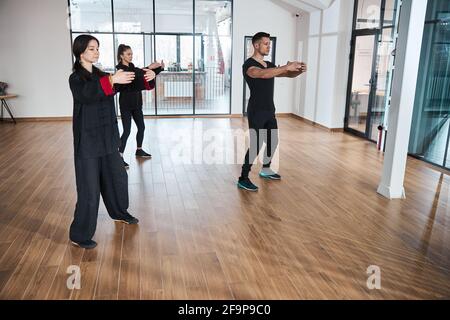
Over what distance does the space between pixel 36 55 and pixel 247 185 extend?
6747 millimetres

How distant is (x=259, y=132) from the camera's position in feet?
14.6

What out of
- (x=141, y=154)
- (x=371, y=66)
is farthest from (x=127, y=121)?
(x=371, y=66)

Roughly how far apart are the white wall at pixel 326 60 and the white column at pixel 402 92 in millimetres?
3802

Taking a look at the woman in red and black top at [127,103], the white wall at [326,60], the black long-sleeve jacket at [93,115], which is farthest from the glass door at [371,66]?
the black long-sleeve jacket at [93,115]

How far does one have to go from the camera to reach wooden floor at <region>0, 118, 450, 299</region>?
2607mm

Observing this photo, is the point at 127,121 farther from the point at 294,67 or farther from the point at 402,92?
the point at 402,92

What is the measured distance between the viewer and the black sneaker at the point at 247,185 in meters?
4.49

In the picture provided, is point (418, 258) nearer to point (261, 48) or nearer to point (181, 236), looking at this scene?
point (181, 236)

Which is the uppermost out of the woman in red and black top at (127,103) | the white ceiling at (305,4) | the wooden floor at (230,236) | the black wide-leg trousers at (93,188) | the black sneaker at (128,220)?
the white ceiling at (305,4)

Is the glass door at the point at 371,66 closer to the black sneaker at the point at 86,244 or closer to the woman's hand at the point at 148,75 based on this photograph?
the woman's hand at the point at 148,75

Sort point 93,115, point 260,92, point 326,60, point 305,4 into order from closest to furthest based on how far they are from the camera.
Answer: point 93,115, point 260,92, point 326,60, point 305,4

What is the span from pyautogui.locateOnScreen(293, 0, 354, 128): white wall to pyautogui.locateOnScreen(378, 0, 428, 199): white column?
12.5 feet

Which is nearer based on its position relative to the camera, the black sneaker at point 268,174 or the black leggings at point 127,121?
the black sneaker at point 268,174

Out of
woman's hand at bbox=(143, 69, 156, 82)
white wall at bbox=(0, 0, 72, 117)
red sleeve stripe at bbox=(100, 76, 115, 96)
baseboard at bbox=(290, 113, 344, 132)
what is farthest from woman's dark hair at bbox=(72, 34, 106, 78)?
white wall at bbox=(0, 0, 72, 117)
